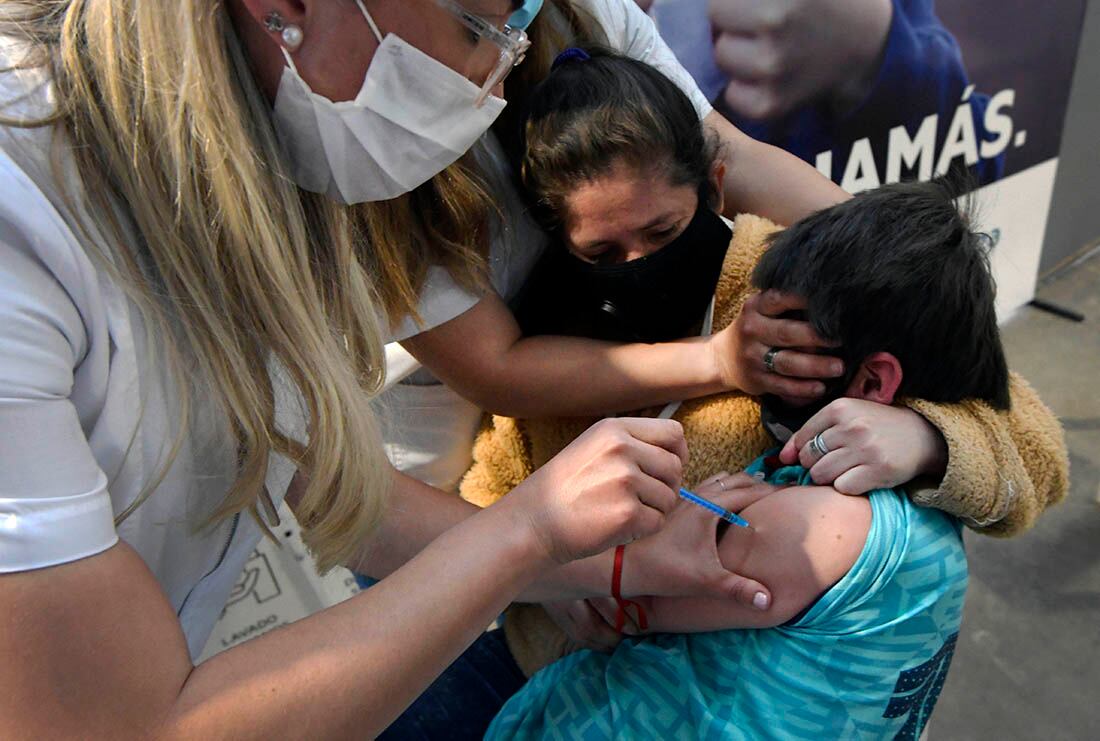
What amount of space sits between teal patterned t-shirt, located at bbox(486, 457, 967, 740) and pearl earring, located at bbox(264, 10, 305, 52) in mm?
842

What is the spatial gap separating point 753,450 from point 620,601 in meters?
0.33

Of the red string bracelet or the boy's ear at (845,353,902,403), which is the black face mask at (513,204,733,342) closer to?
the boy's ear at (845,353,902,403)

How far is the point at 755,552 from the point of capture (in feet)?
3.78

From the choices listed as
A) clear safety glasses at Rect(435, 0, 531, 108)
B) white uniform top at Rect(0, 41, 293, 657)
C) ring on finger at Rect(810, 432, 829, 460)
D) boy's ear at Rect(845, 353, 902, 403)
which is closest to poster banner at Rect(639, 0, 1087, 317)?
boy's ear at Rect(845, 353, 902, 403)

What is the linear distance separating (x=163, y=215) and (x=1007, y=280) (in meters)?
3.73

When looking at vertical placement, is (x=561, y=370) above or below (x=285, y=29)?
below

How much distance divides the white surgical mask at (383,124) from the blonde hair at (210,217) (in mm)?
34

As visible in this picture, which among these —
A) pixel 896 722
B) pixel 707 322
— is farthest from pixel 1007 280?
pixel 896 722

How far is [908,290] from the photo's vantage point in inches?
46.3

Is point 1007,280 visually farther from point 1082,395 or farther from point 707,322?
point 707,322

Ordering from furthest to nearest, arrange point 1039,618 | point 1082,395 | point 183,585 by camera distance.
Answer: point 1082,395 → point 1039,618 → point 183,585

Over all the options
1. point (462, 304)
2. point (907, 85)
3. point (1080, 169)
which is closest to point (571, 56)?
point (462, 304)

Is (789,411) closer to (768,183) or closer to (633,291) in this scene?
(633,291)

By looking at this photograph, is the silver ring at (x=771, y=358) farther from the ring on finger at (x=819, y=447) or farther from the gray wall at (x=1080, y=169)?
the gray wall at (x=1080, y=169)
